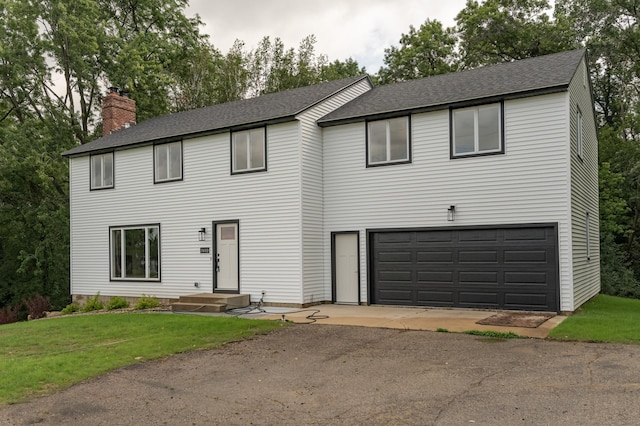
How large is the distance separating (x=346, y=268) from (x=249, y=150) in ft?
14.4

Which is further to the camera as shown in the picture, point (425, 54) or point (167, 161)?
point (425, 54)

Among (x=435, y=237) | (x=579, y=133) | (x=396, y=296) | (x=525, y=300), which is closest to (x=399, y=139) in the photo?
(x=435, y=237)

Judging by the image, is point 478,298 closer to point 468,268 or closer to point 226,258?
point 468,268

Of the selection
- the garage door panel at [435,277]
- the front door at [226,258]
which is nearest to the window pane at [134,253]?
the front door at [226,258]

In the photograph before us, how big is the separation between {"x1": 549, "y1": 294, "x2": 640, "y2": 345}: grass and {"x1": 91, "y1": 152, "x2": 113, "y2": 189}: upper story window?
14966 millimetres

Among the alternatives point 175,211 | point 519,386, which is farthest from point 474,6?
point 519,386

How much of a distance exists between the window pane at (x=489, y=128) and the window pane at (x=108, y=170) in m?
12.5

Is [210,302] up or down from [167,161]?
down

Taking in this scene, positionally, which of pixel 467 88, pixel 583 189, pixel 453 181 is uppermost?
pixel 467 88

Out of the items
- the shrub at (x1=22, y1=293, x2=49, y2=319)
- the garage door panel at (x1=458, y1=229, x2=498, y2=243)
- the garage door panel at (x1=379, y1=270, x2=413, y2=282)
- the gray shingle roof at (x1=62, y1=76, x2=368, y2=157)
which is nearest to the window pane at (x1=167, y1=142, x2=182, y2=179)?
the gray shingle roof at (x1=62, y1=76, x2=368, y2=157)

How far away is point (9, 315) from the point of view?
2353cm

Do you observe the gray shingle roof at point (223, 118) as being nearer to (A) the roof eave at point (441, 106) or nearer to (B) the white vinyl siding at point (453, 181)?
(A) the roof eave at point (441, 106)

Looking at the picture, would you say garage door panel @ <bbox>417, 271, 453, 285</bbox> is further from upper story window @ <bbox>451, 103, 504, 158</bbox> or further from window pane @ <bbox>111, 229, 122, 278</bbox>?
window pane @ <bbox>111, 229, 122, 278</bbox>

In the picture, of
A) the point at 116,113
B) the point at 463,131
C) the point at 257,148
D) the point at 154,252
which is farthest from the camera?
the point at 116,113
